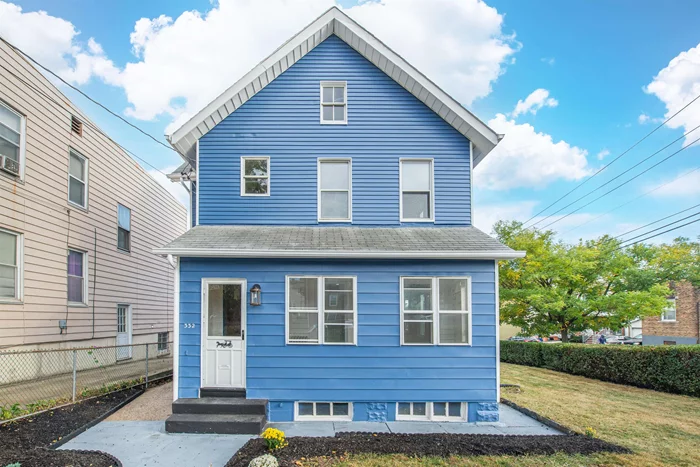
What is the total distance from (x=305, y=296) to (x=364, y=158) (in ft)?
10.3

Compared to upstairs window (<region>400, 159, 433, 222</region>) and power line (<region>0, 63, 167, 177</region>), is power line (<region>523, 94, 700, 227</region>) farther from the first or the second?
power line (<region>0, 63, 167, 177</region>)

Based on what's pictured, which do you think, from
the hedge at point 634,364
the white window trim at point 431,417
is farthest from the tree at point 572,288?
the white window trim at point 431,417

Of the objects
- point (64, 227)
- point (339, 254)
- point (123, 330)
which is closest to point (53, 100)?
point (64, 227)

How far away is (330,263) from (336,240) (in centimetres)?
45

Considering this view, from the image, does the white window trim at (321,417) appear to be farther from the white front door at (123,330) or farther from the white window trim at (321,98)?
the white front door at (123,330)

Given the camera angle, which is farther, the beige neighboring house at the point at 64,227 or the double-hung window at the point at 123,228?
the double-hung window at the point at 123,228

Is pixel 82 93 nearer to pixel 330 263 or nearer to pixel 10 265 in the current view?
pixel 10 265

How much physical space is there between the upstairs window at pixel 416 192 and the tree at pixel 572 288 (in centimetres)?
1009

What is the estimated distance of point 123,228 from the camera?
1462 centimetres

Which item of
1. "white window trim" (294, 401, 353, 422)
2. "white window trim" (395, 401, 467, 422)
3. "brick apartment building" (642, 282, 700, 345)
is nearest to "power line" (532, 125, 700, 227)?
"brick apartment building" (642, 282, 700, 345)

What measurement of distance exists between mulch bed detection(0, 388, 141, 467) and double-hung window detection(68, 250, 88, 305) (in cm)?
437

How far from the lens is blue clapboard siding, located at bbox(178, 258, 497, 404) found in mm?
7492

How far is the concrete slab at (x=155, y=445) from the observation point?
5613 mm

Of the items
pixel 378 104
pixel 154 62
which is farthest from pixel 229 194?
pixel 154 62
